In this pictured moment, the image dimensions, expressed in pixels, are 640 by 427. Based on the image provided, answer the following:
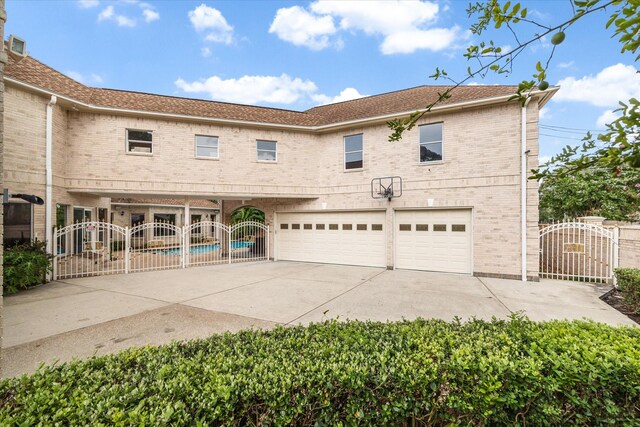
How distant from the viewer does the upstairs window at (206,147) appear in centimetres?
1195

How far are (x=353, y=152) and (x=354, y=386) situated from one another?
10.9 metres

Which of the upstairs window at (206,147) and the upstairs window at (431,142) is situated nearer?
the upstairs window at (431,142)

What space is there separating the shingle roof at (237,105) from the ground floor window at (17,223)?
3896 millimetres

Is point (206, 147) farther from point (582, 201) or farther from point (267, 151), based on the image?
point (582, 201)

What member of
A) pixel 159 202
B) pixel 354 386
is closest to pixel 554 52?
pixel 354 386

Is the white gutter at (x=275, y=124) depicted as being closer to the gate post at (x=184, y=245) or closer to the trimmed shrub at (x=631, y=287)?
the gate post at (x=184, y=245)

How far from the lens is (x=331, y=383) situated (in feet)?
7.10

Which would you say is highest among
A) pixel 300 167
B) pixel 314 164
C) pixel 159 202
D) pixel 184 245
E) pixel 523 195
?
pixel 314 164

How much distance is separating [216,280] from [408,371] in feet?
26.5

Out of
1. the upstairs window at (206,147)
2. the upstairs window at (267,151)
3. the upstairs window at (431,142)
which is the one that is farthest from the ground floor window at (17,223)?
the upstairs window at (431,142)

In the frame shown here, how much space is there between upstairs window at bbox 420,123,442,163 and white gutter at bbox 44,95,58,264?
1295cm

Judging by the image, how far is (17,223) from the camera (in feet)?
28.4

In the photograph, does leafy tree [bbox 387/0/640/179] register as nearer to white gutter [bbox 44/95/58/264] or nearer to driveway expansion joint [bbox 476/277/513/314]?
driveway expansion joint [bbox 476/277/513/314]

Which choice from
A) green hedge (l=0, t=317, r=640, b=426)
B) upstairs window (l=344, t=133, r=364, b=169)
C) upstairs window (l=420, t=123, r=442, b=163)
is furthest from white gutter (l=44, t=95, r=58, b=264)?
upstairs window (l=420, t=123, r=442, b=163)
